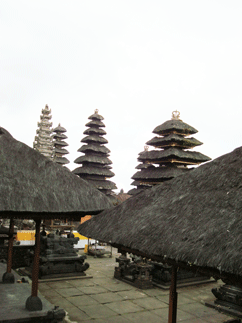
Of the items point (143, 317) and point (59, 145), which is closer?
point (143, 317)

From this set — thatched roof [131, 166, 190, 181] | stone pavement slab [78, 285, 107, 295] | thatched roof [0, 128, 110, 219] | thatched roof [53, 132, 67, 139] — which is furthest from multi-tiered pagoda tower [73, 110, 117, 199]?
thatched roof [0, 128, 110, 219]

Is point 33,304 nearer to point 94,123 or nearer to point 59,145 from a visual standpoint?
point 94,123

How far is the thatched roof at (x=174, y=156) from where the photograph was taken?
2427cm

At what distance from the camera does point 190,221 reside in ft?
19.1

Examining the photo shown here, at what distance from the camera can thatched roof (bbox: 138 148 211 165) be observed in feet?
79.6

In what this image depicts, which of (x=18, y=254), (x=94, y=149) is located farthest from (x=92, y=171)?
(x=18, y=254)

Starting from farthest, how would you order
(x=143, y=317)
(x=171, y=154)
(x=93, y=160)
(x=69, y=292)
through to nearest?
(x=93, y=160) < (x=171, y=154) < (x=69, y=292) < (x=143, y=317)

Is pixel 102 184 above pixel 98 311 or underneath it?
above

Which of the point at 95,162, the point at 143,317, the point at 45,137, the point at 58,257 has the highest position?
the point at 45,137

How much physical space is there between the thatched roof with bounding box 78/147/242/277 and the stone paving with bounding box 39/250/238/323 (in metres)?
4.39

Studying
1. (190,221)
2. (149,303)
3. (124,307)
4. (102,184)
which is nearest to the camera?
(190,221)

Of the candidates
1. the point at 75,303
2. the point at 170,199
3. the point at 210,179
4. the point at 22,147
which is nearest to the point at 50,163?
the point at 22,147

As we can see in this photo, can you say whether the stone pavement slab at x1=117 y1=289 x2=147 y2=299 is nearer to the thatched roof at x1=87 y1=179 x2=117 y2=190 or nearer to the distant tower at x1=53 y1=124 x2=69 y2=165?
the thatched roof at x1=87 y1=179 x2=117 y2=190

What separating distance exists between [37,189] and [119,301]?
6.37 meters
